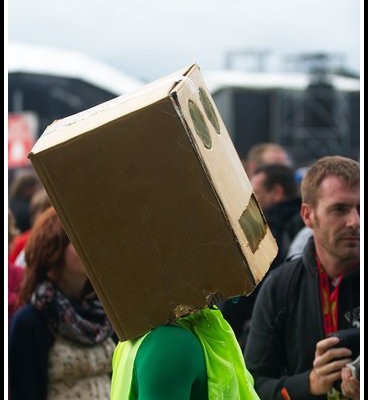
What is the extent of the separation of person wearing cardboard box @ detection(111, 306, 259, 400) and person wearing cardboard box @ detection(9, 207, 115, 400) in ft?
4.16

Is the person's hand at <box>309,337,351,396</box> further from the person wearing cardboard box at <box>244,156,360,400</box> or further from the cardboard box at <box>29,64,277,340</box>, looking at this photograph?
the cardboard box at <box>29,64,277,340</box>

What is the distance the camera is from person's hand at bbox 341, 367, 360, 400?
293 centimetres

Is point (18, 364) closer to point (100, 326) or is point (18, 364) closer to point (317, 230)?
point (100, 326)

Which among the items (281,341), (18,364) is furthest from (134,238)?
(18,364)

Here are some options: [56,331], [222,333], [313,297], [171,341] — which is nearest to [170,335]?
[171,341]

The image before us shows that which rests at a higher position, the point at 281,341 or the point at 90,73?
the point at 281,341

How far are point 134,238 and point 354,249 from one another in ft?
4.33

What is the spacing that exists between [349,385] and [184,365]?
944mm

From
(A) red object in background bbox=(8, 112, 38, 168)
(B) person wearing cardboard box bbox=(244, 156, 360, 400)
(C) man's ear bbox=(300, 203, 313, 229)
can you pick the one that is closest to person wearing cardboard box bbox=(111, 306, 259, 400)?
(B) person wearing cardboard box bbox=(244, 156, 360, 400)

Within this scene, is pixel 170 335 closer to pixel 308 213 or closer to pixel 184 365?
pixel 184 365

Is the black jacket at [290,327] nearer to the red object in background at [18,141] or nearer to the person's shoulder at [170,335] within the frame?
the person's shoulder at [170,335]

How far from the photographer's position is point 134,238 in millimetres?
2156

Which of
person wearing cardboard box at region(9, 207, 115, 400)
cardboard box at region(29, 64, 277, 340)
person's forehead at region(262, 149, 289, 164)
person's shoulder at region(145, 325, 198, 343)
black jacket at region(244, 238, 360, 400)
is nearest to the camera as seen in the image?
cardboard box at region(29, 64, 277, 340)

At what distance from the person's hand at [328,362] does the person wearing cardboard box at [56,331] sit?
95 cm
